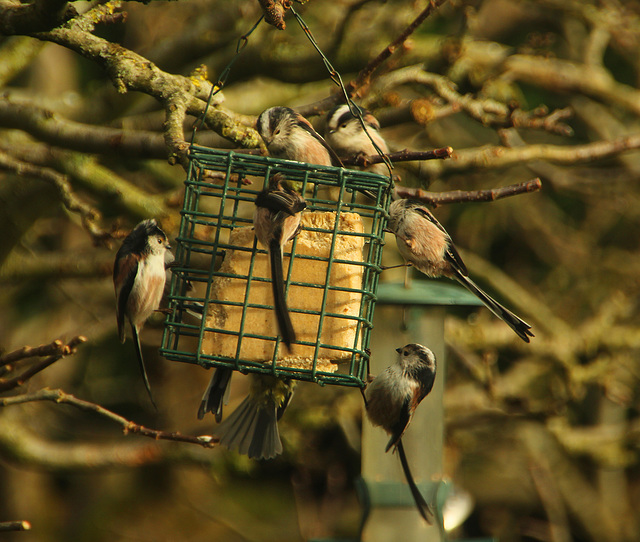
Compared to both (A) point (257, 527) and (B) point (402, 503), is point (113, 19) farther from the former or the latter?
(A) point (257, 527)

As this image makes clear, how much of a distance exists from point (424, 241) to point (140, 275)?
146 centimetres

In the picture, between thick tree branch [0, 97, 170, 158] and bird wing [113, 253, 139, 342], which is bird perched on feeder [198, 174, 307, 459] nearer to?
bird wing [113, 253, 139, 342]

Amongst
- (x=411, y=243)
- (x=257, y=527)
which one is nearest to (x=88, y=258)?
(x=411, y=243)

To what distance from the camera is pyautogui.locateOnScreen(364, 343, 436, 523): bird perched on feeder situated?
3.89m

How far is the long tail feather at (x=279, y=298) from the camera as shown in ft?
9.39

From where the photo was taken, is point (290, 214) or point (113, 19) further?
point (113, 19)

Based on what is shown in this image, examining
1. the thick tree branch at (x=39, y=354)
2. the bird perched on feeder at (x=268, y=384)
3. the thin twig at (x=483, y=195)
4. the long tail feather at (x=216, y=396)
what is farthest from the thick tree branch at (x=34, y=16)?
the thin twig at (x=483, y=195)

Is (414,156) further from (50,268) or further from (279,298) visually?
(50,268)

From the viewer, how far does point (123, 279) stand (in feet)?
13.0

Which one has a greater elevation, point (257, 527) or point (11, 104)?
point (11, 104)

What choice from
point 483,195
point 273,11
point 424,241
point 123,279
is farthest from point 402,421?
point 273,11

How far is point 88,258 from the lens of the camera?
18.3 ft

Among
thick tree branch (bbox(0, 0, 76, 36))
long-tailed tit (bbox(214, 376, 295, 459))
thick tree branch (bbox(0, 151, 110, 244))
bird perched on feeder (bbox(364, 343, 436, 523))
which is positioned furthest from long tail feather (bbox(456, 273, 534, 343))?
thick tree branch (bbox(0, 0, 76, 36))

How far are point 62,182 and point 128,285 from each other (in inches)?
27.6
